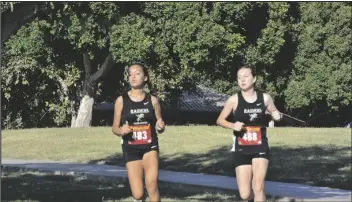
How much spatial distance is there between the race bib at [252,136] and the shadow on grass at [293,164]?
19.3 feet

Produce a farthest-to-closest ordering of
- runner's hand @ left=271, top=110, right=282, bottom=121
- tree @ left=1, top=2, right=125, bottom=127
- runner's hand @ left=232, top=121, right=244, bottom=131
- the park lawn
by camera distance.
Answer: tree @ left=1, top=2, right=125, bottom=127
the park lawn
runner's hand @ left=271, top=110, right=282, bottom=121
runner's hand @ left=232, top=121, right=244, bottom=131

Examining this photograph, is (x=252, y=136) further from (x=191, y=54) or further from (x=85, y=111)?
(x=85, y=111)

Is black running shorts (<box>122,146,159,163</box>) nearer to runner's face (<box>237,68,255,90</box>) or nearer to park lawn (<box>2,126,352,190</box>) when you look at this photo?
runner's face (<box>237,68,255,90</box>)

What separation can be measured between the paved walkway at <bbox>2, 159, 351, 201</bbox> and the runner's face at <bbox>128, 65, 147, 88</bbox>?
14.8ft

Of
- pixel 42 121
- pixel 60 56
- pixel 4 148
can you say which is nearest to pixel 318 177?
pixel 4 148

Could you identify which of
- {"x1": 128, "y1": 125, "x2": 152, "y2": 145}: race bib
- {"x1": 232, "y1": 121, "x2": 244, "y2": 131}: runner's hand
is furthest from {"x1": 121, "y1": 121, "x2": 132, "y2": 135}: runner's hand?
{"x1": 232, "y1": 121, "x2": 244, "y2": 131}: runner's hand

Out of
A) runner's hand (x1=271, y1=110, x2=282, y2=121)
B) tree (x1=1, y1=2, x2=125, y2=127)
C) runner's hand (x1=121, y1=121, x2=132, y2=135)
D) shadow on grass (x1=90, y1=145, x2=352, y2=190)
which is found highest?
tree (x1=1, y1=2, x2=125, y2=127)

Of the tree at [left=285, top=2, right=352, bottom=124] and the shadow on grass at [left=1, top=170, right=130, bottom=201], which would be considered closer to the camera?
the shadow on grass at [left=1, top=170, right=130, bottom=201]

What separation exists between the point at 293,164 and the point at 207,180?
103 inches

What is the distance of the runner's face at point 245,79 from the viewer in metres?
8.04

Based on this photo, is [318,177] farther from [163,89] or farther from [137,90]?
[163,89]

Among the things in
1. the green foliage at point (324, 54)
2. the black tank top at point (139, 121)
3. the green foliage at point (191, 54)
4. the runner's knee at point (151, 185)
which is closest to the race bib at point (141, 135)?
the black tank top at point (139, 121)

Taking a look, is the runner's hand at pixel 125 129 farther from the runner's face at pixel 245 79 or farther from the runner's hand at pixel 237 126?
the runner's face at pixel 245 79

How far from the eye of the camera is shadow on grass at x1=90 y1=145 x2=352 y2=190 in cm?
1470
